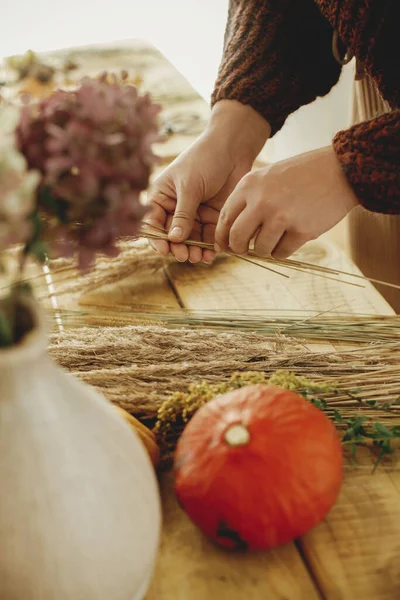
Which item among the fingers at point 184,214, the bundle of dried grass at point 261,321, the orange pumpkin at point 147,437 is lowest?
the bundle of dried grass at point 261,321

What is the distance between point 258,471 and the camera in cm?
52

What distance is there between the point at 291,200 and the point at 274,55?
0.35 m

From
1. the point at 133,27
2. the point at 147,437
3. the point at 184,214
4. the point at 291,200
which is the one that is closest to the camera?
Result: the point at 147,437

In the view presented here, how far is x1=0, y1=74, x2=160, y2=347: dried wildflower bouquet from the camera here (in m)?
0.35

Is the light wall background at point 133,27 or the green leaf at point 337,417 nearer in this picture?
the green leaf at point 337,417

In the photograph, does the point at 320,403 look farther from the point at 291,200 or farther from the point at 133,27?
the point at 133,27

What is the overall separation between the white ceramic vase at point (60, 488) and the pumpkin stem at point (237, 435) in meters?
0.10

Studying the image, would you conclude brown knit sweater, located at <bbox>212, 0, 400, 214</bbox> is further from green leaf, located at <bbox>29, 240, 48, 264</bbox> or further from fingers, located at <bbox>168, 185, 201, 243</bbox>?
green leaf, located at <bbox>29, 240, 48, 264</bbox>

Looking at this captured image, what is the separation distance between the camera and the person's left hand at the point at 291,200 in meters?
0.86

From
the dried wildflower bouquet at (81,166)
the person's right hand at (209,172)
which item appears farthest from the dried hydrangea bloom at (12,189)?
the person's right hand at (209,172)

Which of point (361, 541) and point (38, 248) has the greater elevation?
point (38, 248)

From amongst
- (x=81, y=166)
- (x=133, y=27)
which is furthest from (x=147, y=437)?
(x=133, y=27)

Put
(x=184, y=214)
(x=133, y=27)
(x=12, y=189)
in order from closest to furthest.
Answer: (x=12, y=189), (x=184, y=214), (x=133, y=27)

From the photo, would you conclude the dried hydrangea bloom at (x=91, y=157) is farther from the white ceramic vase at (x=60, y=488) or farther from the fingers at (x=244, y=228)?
the fingers at (x=244, y=228)
